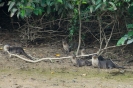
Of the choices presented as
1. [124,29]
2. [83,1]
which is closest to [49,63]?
[83,1]

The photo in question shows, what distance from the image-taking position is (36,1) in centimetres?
815

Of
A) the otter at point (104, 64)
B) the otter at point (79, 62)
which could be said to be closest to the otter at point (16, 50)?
the otter at point (79, 62)

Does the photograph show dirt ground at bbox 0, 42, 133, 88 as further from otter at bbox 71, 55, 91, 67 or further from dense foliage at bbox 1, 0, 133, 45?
dense foliage at bbox 1, 0, 133, 45

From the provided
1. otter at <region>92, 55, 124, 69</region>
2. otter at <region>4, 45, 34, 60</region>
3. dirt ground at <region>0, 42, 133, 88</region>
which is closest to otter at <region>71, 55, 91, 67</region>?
dirt ground at <region>0, 42, 133, 88</region>

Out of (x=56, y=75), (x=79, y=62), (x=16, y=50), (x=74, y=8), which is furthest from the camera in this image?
(x=16, y=50)

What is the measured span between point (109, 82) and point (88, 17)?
3.12 metres

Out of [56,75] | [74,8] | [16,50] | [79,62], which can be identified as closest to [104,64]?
[79,62]

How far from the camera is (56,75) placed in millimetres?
8273

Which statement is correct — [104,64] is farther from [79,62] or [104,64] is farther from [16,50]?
[16,50]

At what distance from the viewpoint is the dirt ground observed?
7.52 meters

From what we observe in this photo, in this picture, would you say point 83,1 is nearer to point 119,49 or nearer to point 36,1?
point 36,1

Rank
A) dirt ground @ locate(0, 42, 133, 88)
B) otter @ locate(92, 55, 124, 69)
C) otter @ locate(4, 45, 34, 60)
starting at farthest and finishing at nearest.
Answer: otter @ locate(4, 45, 34, 60), otter @ locate(92, 55, 124, 69), dirt ground @ locate(0, 42, 133, 88)

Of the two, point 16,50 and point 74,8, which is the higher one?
point 74,8

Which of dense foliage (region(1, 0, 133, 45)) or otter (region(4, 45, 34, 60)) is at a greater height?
dense foliage (region(1, 0, 133, 45))
